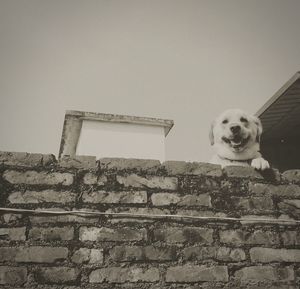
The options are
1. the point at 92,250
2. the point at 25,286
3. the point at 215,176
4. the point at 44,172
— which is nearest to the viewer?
the point at 25,286

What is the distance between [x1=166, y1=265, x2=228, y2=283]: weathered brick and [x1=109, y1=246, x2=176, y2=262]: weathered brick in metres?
0.09

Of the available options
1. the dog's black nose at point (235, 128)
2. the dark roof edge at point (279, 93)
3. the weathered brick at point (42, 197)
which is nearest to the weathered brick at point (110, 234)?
the weathered brick at point (42, 197)

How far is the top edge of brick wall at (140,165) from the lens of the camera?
2445mm

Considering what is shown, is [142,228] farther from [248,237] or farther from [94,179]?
[248,237]

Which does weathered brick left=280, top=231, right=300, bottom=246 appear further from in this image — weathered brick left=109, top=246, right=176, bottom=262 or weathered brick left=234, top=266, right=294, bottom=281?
weathered brick left=109, top=246, right=176, bottom=262

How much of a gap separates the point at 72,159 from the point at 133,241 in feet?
2.39

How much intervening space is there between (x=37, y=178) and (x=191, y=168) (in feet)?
3.70

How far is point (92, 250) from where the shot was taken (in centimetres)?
226

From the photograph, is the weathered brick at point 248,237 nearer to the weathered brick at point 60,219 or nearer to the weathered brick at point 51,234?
the weathered brick at point 60,219

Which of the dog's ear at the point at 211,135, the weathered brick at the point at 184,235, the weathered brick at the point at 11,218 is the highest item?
the dog's ear at the point at 211,135

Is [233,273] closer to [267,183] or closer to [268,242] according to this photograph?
[268,242]

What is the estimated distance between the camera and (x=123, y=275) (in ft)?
7.30

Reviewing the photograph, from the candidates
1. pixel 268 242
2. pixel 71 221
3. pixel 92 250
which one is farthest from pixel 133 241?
pixel 268 242

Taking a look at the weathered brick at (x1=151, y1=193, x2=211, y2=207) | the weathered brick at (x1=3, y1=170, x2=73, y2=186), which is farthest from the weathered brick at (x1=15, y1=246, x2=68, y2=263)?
the weathered brick at (x1=151, y1=193, x2=211, y2=207)
